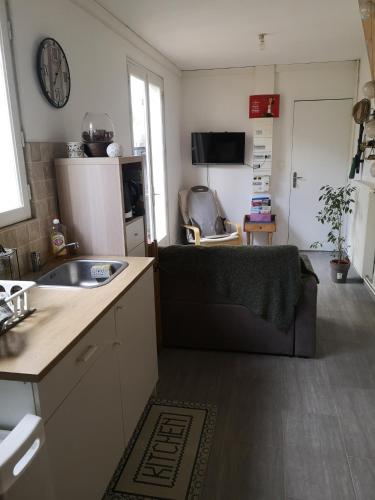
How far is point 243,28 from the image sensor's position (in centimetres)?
334

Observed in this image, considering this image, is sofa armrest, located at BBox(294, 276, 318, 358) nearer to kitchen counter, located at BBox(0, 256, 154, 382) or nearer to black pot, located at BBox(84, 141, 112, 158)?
kitchen counter, located at BBox(0, 256, 154, 382)

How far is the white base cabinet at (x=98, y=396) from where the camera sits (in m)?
1.21

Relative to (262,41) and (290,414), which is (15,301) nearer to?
(290,414)

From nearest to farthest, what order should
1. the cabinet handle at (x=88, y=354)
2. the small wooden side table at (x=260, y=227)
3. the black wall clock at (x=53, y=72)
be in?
the cabinet handle at (x=88, y=354) < the black wall clock at (x=53, y=72) < the small wooden side table at (x=260, y=227)

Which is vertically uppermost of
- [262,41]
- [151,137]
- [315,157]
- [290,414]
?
[262,41]

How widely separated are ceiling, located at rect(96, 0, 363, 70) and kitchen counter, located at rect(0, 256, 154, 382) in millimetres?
2123

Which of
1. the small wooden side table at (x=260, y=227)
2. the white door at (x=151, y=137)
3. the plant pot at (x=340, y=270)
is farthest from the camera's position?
the small wooden side table at (x=260, y=227)

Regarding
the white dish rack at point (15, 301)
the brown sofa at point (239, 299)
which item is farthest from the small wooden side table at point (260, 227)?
the white dish rack at point (15, 301)

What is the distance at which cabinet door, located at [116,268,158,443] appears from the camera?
1.76 metres

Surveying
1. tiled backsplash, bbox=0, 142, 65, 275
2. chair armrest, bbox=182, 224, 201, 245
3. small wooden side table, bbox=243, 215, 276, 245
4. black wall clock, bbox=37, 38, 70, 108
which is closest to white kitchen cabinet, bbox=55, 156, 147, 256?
tiled backsplash, bbox=0, 142, 65, 275

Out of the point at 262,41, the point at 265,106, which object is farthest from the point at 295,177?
the point at 262,41

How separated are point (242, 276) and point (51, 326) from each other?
4.90 ft

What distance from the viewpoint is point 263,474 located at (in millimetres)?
1785

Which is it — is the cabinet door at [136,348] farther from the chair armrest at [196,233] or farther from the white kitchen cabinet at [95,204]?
the chair armrest at [196,233]
